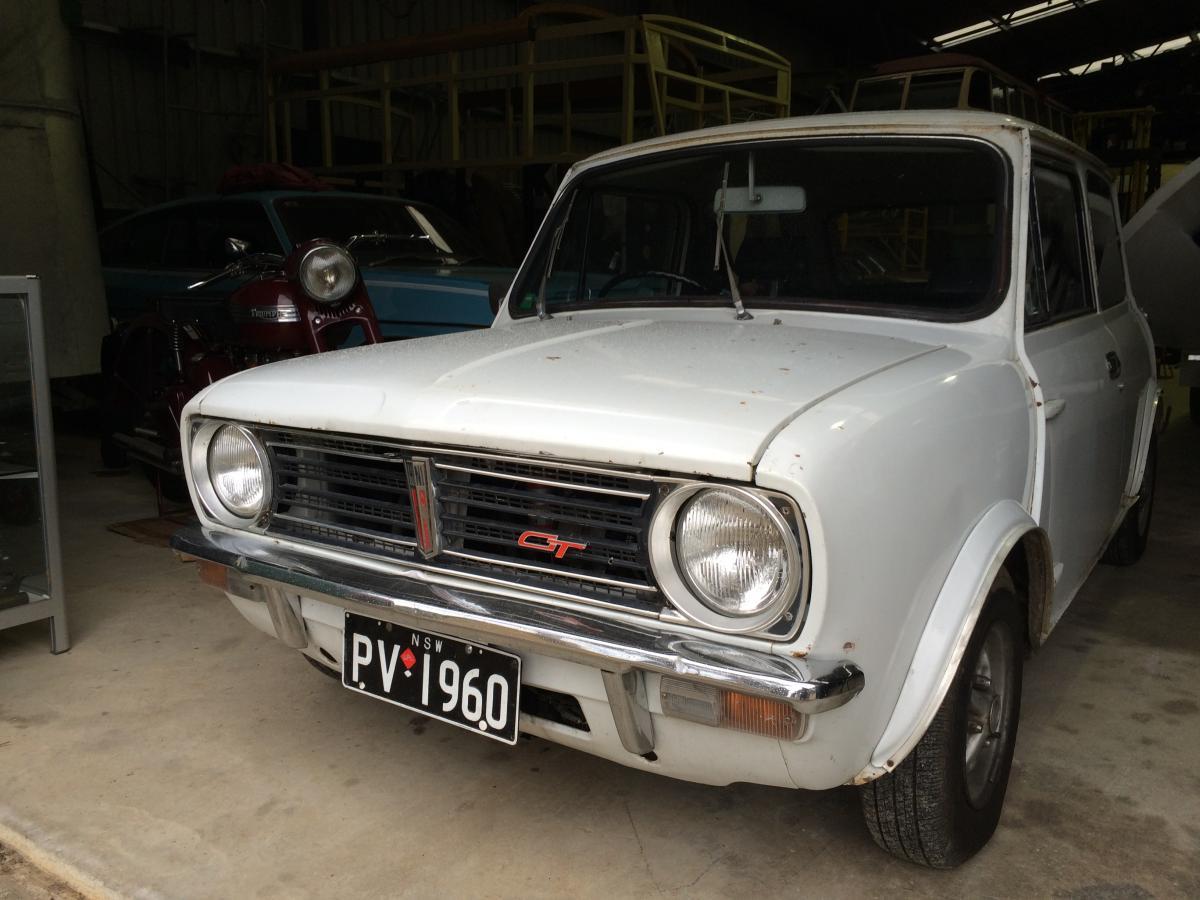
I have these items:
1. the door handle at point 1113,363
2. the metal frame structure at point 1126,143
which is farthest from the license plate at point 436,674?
the metal frame structure at point 1126,143

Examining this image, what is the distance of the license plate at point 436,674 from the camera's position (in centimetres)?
184

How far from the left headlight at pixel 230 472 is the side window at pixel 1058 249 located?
1.75 m

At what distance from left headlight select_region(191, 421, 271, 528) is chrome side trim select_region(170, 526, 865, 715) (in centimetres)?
7

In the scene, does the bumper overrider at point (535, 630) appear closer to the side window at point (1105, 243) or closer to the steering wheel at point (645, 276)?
the steering wheel at point (645, 276)

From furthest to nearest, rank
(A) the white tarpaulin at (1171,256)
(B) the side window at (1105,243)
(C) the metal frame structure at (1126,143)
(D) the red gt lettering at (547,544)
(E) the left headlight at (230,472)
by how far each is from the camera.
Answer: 1. (C) the metal frame structure at (1126,143)
2. (A) the white tarpaulin at (1171,256)
3. (B) the side window at (1105,243)
4. (E) the left headlight at (230,472)
5. (D) the red gt lettering at (547,544)

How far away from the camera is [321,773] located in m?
2.38

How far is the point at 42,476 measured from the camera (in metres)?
3.00

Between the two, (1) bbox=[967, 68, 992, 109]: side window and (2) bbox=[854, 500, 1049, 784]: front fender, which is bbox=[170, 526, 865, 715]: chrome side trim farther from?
(1) bbox=[967, 68, 992, 109]: side window

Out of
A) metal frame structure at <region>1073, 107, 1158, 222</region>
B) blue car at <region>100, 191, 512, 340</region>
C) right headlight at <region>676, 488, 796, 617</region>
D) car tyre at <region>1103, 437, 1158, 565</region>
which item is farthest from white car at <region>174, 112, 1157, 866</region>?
metal frame structure at <region>1073, 107, 1158, 222</region>

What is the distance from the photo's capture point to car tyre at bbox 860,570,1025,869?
5.94ft

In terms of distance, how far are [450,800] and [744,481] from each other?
1189 millimetres

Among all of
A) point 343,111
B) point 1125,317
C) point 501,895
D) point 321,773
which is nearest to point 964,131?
point 1125,317

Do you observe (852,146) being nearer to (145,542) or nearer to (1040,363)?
(1040,363)

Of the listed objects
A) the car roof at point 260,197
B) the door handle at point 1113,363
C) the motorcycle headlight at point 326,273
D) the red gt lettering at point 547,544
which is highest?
the car roof at point 260,197
